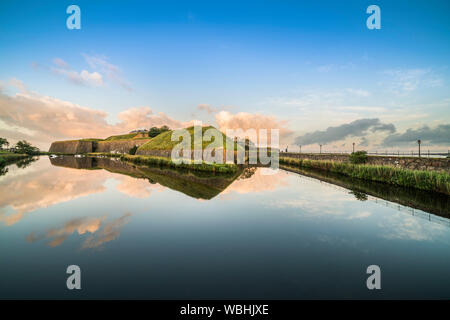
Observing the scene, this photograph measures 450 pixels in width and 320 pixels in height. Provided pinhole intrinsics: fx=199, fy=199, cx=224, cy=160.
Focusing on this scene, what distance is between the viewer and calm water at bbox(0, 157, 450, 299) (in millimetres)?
4129

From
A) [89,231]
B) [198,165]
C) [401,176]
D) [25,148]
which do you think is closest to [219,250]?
[89,231]

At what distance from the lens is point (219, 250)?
5.82m

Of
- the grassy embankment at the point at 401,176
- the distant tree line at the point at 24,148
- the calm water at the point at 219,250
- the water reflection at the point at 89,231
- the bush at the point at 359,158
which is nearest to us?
the calm water at the point at 219,250

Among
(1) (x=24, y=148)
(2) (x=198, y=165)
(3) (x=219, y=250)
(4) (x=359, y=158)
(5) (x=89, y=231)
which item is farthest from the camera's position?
(1) (x=24, y=148)

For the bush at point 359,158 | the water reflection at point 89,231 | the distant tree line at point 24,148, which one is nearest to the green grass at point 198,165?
the bush at point 359,158

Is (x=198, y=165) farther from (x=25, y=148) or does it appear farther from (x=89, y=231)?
(x=25, y=148)

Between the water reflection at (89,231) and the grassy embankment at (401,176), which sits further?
the grassy embankment at (401,176)

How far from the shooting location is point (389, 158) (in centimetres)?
2350

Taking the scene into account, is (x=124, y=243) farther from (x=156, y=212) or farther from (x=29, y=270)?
(x=156, y=212)

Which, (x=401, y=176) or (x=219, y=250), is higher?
(x=401, y=176)

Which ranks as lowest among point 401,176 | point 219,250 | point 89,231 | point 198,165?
point 219,250

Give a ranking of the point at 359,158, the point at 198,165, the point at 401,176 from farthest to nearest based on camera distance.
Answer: the point at 198,165 → the point at 359,158 → the point at 401,176

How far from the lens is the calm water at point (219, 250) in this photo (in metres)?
4.13

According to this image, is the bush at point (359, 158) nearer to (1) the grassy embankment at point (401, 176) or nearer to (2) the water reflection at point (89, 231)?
(1) the grassy embankment at point (401, 176)
